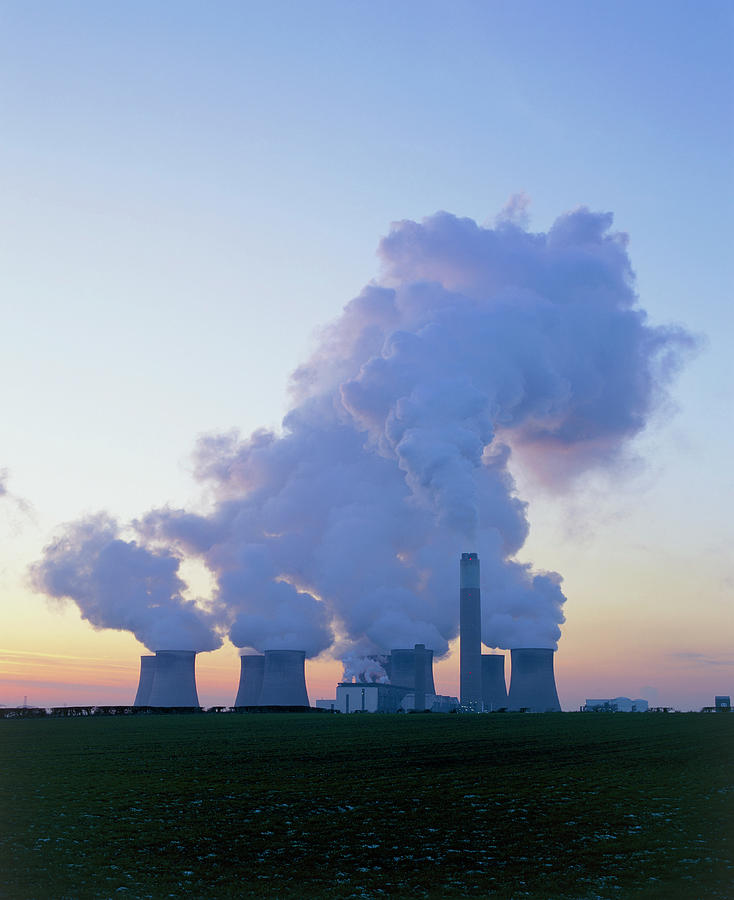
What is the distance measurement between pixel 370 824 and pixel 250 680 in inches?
5284

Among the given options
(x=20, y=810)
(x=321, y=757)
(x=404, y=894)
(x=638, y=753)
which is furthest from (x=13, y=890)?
(x=638, y=753)

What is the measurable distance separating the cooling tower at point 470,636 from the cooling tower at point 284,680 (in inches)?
948

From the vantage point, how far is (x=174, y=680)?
145 m

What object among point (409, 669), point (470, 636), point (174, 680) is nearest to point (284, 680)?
point (174, 680)

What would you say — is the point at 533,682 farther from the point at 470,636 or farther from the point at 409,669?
the point at 409,669

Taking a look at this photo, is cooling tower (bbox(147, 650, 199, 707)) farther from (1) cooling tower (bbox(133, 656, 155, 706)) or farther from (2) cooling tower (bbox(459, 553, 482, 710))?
(2) cooling tower (bbox(459, 553, 482, 710))

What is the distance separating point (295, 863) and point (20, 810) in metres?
13.4

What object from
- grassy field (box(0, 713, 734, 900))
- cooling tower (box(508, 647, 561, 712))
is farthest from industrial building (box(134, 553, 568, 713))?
grassy field (box(0, 713, 734, 900))

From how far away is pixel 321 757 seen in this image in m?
54.2

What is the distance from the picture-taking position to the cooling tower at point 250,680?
15838 centimetres

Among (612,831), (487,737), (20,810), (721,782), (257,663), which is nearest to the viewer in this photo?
(612,831)

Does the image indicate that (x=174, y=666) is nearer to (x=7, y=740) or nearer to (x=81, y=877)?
→ (x=7, y=740)

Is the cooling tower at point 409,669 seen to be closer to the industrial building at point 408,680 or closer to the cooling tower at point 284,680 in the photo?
the industrial building at point 408,680

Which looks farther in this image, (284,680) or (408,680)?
(408,680)
